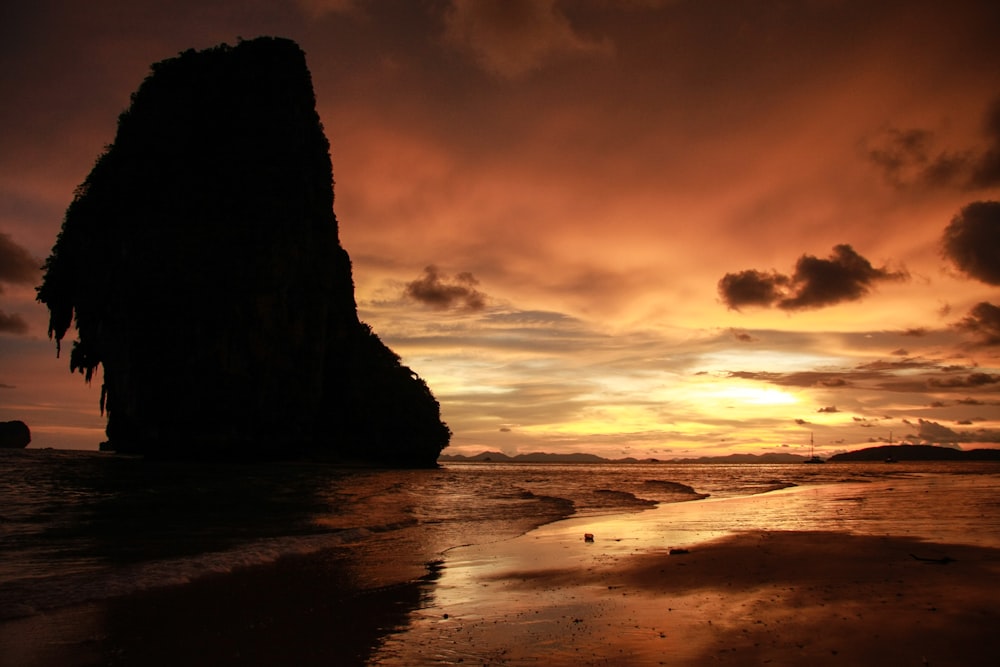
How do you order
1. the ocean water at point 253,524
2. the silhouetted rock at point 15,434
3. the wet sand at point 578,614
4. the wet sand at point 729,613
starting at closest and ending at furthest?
the wet sand at point 729,613 < the wet sand at point 578,614 < the ocean water at point 253,524 < the silhouetted rock at point 15,434

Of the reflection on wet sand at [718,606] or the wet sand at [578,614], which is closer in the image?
the reflection on wet sand at [718,606]

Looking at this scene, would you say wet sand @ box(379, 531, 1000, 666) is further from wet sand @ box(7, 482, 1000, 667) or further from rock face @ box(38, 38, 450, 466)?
rock face @ box(38, 38, 450, 466)

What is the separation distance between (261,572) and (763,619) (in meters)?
8.22

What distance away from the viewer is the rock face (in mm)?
54219

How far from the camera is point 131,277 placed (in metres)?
54.6

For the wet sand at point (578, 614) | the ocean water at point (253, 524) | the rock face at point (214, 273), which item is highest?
the rock face at point (214, 273)

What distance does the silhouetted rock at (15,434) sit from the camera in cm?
14102

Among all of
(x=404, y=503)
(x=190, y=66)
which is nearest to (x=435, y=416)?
(x=190, y=66)

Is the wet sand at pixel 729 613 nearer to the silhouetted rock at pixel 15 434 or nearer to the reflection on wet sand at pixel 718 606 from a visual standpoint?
the reflection on wet sand at pixel 718 606

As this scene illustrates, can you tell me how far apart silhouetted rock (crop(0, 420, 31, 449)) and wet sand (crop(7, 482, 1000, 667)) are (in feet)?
567

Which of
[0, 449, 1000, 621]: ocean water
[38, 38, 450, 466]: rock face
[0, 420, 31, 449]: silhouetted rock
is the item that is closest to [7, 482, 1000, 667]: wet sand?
[0, 449, 1000, 621]: ocean water

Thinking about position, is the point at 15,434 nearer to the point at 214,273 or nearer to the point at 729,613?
the point at 214,273

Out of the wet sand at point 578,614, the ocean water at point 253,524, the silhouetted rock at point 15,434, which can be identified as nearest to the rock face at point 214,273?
the ocean water at point 253,524

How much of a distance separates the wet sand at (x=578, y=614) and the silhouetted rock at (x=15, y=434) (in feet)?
567
